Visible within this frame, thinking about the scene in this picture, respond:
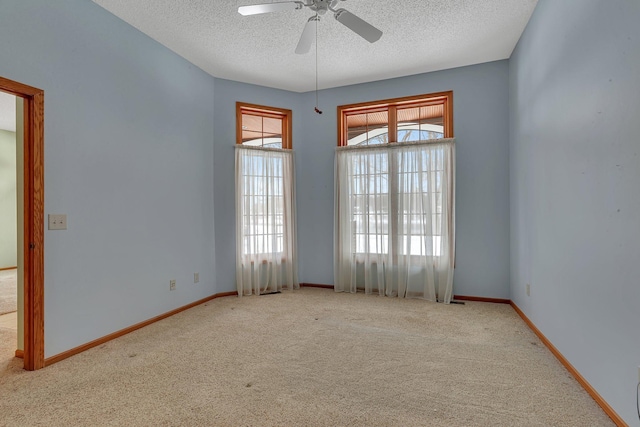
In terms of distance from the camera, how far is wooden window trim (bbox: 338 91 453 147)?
400cm

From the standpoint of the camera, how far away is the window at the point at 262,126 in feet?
14.2

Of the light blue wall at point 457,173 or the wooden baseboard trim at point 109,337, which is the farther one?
the light blue wall at point 457,173

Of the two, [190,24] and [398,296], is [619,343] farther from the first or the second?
[190,24]

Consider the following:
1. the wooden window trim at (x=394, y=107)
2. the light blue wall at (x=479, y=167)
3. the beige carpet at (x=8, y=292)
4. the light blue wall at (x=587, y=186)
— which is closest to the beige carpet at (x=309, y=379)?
the light blue wall at (x=587, y=186)

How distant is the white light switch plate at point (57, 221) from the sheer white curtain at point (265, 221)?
1.97 meters

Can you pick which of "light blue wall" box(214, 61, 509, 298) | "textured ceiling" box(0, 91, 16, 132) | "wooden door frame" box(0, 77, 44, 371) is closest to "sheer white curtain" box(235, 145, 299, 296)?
"light blue wall" box(214, 61, 509, 298)

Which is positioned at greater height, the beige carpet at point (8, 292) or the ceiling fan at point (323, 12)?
the ceiling fan at point (323, 12)

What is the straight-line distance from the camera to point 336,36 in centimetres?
317

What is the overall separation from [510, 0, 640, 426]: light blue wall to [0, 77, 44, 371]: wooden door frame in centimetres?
357

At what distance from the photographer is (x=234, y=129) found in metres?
4.24

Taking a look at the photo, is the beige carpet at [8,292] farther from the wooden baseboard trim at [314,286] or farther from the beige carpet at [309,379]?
the wooden baseboard trim at [314,286]

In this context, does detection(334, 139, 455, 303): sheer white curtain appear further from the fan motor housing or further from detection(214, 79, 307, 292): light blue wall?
the fan motor housing

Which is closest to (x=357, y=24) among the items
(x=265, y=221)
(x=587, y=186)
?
(x=587, y=186)

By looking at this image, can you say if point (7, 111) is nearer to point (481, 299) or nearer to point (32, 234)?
point (32, 234)
